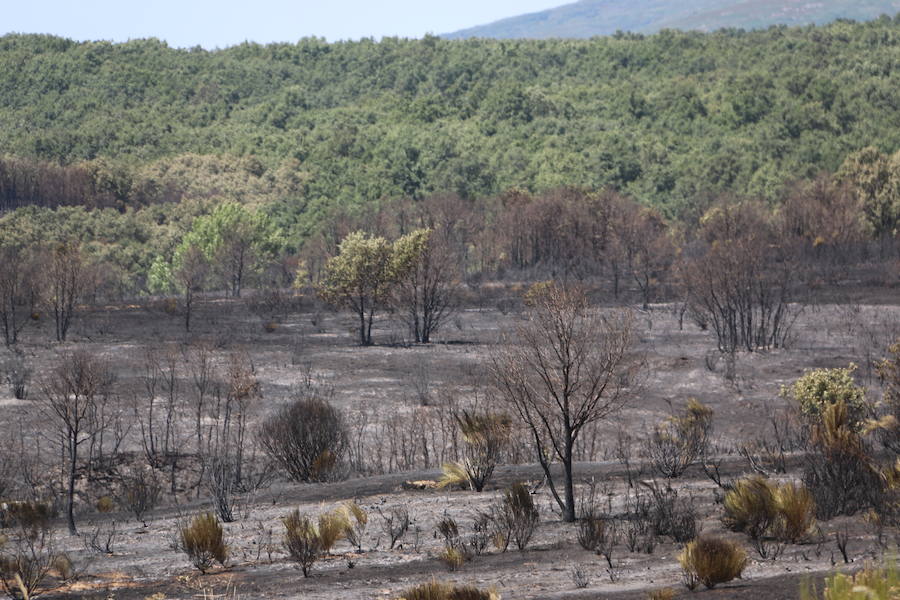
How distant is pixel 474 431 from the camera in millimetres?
20859

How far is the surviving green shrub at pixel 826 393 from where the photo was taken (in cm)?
2478

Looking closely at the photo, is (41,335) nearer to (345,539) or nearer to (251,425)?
(251,425)

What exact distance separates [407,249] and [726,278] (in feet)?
45.8

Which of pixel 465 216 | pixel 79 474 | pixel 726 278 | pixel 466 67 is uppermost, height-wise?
pixel 466 67

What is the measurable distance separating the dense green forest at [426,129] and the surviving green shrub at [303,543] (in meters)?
73.4

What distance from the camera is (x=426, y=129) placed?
490 feet

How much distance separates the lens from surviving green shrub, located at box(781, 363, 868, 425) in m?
24.8

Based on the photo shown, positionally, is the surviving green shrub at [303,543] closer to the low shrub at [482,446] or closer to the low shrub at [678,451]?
the low shrub at [482,446]

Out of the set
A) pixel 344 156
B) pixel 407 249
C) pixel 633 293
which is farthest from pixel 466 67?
pixel 407 249

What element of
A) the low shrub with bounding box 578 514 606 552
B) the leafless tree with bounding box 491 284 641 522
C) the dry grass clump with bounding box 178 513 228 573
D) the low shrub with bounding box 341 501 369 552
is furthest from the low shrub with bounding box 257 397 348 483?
the low shrub with bounding box 578 514 606 552

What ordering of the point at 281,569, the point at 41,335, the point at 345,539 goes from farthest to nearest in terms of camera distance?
the point at 41,335, the point at 345,539, the point at 281,569

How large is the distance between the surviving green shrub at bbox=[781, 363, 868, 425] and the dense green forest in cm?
5788


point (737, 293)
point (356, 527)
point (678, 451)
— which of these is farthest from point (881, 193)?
point (356, 527)

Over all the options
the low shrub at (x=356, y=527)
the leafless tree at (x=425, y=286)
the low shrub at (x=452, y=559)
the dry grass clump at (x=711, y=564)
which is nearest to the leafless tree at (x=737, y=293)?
the leafless tree at (x=425, y=286)
